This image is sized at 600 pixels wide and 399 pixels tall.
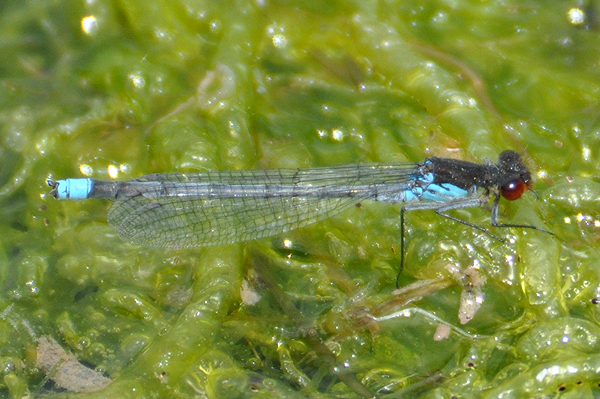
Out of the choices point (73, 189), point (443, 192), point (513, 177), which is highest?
point (73, 189)

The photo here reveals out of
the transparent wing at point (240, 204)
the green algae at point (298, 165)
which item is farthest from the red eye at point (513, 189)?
the transparent wing at point (240, 204)

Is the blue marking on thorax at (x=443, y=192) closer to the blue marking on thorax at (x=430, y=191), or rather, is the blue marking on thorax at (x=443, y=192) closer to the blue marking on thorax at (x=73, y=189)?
the blue marking on thorax at (x=430, y=191)

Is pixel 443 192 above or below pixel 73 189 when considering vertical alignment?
below

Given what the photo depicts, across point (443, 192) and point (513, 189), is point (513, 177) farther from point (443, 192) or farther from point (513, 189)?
point (443, 192)

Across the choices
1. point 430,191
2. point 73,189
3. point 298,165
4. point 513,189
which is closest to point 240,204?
point 298,165

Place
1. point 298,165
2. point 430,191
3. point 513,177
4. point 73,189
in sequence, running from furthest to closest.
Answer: point 430,191 < point 298,165 < point 73,189 < point 513,177

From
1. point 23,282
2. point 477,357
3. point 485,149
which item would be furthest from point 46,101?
point 477,357
